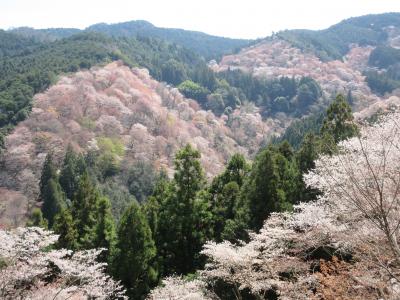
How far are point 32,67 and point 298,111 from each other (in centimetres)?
5940

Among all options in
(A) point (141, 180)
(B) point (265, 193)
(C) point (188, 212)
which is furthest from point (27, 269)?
(A) point (141, 180)

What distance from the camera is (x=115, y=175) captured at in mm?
54188

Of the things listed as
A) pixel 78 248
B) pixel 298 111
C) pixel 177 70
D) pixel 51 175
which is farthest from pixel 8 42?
pixel 78 248

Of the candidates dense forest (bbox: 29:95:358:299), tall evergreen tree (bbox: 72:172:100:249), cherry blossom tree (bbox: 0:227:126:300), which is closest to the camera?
cherry blossom tree (bbox: 0:227:126:300)

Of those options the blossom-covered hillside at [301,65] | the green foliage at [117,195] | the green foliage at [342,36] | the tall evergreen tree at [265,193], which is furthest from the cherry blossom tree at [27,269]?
the green foliage at [342,36]

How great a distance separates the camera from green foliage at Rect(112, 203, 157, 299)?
21359mm

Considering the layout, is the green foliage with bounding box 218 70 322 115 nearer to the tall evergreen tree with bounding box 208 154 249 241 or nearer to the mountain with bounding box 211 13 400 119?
the mountain with bounding box 211 13 400 119

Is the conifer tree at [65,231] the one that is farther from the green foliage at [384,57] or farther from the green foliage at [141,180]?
the green foliage at [384,57]

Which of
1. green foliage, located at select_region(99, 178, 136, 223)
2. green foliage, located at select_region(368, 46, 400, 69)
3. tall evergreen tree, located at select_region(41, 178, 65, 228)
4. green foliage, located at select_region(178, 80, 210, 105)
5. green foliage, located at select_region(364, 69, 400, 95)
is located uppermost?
green foliage, located at select_region(368, 46, 400, 69)

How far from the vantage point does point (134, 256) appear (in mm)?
21375

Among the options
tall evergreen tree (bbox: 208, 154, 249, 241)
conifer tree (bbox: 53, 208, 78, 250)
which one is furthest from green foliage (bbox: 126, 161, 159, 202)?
tall evergreen tree (bbox: 208, 154, 249, 241)

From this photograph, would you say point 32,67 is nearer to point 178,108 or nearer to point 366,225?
point 178,108

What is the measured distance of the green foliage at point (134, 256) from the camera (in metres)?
21.4

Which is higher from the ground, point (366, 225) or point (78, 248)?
point (366, 225)
